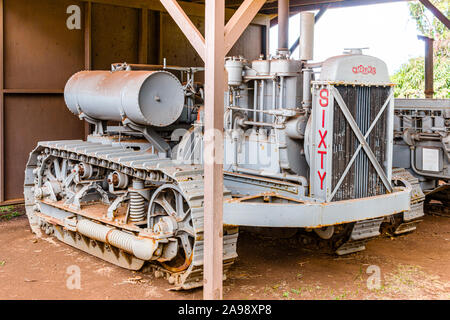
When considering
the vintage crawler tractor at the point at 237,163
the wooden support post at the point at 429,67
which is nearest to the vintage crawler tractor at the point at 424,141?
the vintage crawler tractor at the point at 237,163

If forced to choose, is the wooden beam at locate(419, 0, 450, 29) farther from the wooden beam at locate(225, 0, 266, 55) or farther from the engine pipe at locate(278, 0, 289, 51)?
the wooden beam at locate(225, 0, 266, 55)

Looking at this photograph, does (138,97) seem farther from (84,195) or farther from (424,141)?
(424,141)

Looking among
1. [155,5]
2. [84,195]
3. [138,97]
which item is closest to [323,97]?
[138,97]

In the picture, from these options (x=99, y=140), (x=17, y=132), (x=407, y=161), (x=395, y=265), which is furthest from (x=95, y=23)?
(x=395, y=265)

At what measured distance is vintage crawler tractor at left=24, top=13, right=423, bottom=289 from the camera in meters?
6.05

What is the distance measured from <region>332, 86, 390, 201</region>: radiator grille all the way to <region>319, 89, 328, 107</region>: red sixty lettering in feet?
0.36

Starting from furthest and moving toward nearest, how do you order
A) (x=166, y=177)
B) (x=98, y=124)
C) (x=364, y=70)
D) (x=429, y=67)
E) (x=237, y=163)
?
1. (x=429, y=67)
2. (x=98, y=124)
3. (x=237, y=163)
4. (x=166, y=177)
5. (x=364, y=70)

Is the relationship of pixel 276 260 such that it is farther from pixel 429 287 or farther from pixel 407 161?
pixel 407 161

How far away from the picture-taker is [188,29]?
5.02 metres

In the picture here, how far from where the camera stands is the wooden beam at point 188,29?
492 cm

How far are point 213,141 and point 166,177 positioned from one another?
5.56ft

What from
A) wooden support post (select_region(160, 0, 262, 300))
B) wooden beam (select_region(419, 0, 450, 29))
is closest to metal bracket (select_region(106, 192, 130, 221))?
wooden support post (select_region(160, 0, 262, 300))

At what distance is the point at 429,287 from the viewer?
639 cm

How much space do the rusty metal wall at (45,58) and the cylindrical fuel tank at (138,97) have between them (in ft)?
8.66
